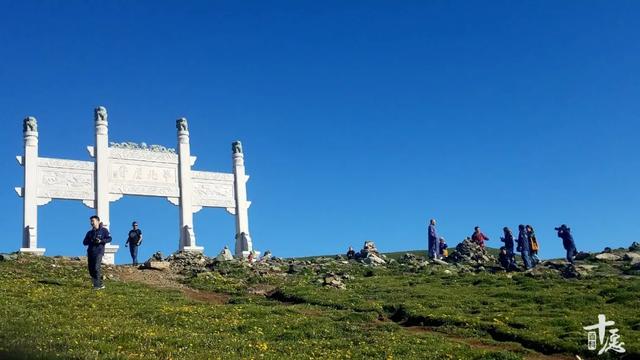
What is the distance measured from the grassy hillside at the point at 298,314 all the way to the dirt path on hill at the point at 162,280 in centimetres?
9

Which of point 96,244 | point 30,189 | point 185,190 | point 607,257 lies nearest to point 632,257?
point 607,257

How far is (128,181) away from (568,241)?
30000 millimetres

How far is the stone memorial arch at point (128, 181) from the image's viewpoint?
1805 inches

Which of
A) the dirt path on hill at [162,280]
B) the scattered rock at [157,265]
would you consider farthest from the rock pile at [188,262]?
the dirt path on hill at [162,280]

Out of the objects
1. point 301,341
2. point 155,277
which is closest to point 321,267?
point 155,277

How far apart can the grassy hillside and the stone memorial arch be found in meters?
7.61

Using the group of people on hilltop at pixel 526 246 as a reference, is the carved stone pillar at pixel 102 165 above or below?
above

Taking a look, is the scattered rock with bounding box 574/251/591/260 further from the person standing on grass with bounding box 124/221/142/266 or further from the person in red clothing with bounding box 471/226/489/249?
the person standing on grass with bounding box 124/221/142/266

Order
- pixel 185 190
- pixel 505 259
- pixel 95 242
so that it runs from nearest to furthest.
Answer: pixel 95 242
pixel 505 259
pixel 185 190

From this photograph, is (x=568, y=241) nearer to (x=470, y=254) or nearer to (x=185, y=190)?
(x=470, y=254)

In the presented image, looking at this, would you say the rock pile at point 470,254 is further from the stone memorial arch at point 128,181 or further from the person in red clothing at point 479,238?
the stone memorial arch at point 128,181

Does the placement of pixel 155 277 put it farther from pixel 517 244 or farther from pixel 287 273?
pixel 517 244

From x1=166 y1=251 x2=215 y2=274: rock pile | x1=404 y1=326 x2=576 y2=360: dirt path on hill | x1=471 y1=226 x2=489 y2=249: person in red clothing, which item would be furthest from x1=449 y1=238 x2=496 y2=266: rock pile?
x1=404 y1=326 x2=576 y2=360: dirt path on hill

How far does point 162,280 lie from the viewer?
36.0 m
